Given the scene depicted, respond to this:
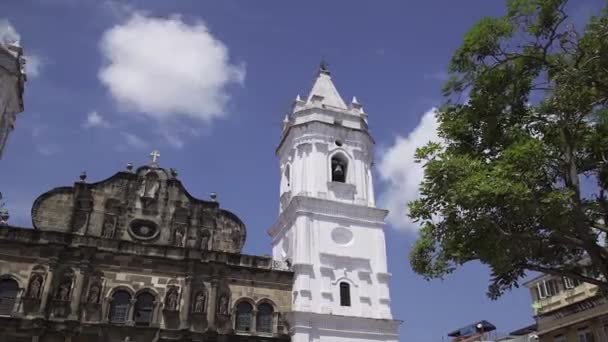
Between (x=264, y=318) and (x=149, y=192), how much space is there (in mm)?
7666

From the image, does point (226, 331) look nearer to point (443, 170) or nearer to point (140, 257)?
point (140, 257)

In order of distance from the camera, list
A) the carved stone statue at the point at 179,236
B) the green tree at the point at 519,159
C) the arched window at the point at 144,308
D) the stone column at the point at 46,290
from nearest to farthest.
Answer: the green tree at the point at 519,159 < the stone column at the point at 46,290 < the arched window at the point at 144,308 < the carved stone statue at the point at 179,236

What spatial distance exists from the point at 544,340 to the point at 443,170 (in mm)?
19904

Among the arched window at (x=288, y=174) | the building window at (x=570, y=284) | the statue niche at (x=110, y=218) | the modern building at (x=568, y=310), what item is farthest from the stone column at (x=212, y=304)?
the building window at (x=570, y=284)

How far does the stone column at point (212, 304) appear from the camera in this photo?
21906 millimetres

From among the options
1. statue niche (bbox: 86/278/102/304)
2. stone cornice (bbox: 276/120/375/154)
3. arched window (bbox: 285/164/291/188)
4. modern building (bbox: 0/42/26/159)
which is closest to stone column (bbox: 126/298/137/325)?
statue niche (bbox: 86/278/102/304)

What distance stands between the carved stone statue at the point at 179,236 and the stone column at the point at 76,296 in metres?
4.09

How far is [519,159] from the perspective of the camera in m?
10.3

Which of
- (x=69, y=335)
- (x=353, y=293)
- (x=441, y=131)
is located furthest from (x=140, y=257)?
→ (x=441, y=131)

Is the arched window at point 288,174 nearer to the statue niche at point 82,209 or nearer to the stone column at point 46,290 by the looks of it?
the statue niche at point 82,209

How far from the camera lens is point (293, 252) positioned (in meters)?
24.8

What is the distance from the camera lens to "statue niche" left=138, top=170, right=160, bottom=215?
24.3 metres

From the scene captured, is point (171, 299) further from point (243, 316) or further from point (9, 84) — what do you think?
point (9, 84)

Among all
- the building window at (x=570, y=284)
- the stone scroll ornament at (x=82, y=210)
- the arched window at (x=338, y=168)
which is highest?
the arched window at (x=338, y=168)
